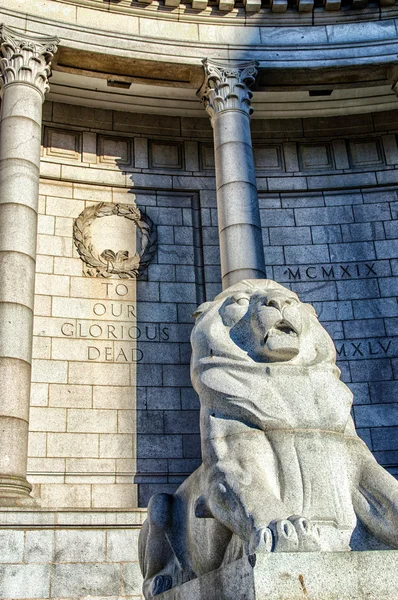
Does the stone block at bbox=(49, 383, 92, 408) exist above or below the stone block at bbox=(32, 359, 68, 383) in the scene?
below

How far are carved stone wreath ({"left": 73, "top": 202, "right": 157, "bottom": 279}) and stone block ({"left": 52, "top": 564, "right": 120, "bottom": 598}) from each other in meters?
8.93

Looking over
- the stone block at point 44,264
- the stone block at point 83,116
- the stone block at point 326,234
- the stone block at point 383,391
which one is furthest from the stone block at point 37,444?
the stone block at point 326,234

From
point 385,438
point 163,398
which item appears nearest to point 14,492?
point 163,398

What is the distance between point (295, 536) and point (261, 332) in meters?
1.99

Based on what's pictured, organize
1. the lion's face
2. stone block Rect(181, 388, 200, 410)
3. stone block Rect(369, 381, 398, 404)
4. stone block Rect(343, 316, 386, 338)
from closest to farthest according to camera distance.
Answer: the lion's face → stone block Rect(181, 388, 200, 410) → stone block Rect(369, 381, 398, 404) → stone block Rect(343, 316, 386, 338)

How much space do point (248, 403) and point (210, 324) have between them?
0.92 meters

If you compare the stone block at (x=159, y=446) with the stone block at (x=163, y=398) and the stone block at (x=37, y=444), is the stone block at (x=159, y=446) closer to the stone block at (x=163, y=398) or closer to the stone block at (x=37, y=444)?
the stone block at (x=163, y=398)

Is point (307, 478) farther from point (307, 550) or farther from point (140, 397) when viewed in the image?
point (140, 397)

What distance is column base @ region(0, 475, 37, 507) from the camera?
1249 cm

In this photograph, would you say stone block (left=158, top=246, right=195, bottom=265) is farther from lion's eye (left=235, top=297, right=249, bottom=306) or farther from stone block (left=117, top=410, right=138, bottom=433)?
lion's eye (left=235, top=297, right=249, bottom=306)

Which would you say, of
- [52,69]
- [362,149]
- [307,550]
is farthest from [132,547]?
[362,149]

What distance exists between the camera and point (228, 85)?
1838 cm

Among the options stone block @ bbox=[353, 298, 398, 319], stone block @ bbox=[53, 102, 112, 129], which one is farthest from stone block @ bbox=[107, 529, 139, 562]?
stone block @ bbox=[53, 102, 112, 129]

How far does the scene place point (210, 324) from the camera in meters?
6.60
